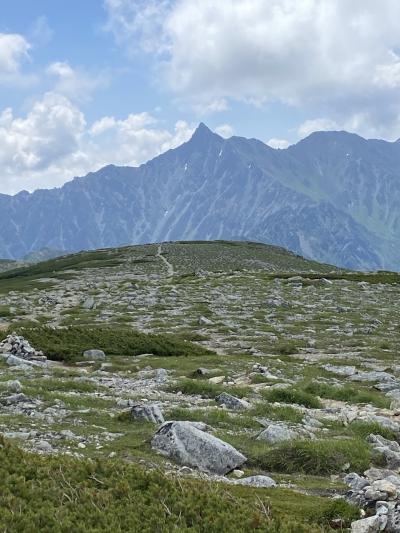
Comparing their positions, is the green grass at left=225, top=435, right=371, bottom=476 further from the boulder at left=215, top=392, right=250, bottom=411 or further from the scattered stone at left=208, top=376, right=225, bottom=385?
the scattered stone at left=208, top=376, right=225, bottom=385

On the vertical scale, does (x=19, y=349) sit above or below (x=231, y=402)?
above

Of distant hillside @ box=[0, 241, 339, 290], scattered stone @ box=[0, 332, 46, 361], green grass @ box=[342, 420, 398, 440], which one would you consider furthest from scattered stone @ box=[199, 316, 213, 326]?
distant hillside @ box=[0, 241, 339, 290]

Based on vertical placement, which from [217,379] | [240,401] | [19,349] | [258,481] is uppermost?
[258,481]

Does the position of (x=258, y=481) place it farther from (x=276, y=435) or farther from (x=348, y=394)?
(x=348, y=394)

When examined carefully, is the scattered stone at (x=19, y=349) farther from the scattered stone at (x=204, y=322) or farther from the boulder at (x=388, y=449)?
the boulder at (x=388, y=449)

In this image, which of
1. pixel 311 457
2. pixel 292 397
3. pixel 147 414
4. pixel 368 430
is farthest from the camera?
pixel 292 397

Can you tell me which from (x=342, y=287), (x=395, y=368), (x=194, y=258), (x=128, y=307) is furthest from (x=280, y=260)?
(x=395, y=368)

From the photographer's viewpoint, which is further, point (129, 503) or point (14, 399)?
point (14, 399)

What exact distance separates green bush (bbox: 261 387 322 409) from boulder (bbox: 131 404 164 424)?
581 centimetres

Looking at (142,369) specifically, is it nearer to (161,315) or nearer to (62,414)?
(62,414)

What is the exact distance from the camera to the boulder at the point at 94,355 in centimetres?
2733

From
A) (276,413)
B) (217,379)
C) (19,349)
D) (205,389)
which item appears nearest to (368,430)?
(276,413)

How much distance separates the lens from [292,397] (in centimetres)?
1945

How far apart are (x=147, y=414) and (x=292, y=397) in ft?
21.4
